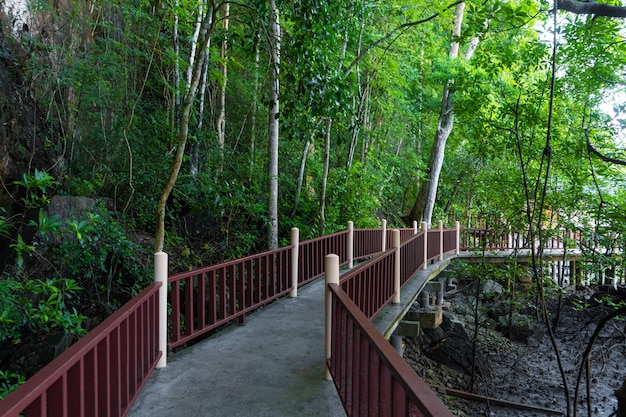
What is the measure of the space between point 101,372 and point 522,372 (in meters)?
11.8

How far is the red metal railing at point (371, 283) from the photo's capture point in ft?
13.8

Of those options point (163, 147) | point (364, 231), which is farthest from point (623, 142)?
point (163, 147)

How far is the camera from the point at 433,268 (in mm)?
10859

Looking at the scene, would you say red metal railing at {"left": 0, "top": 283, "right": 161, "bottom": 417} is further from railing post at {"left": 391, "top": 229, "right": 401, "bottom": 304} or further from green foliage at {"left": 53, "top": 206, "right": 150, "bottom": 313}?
railing post at {"left": 391, "top": 229, "right": 401, "bottom": 304}

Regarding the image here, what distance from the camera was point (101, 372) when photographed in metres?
2.51

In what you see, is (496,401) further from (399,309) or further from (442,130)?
(442,130)

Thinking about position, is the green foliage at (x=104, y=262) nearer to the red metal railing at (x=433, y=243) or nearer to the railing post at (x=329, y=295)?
the railing post at (x=329, y=295)

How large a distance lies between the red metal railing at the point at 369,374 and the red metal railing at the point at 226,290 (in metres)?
1.61

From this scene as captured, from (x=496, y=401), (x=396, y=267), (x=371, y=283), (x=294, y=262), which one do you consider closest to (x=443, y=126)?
(x=496, y=401)

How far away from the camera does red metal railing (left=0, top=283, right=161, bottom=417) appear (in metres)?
1.74

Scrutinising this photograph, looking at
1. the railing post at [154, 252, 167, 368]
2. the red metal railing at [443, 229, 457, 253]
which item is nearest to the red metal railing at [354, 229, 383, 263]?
the red metal railing at [443, 229, 457, 253]

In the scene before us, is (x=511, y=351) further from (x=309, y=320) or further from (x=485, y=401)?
(x=309, y=320)

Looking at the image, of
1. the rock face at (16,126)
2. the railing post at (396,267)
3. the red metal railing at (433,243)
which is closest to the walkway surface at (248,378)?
the railing post at (396,267)

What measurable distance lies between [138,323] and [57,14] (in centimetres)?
600
